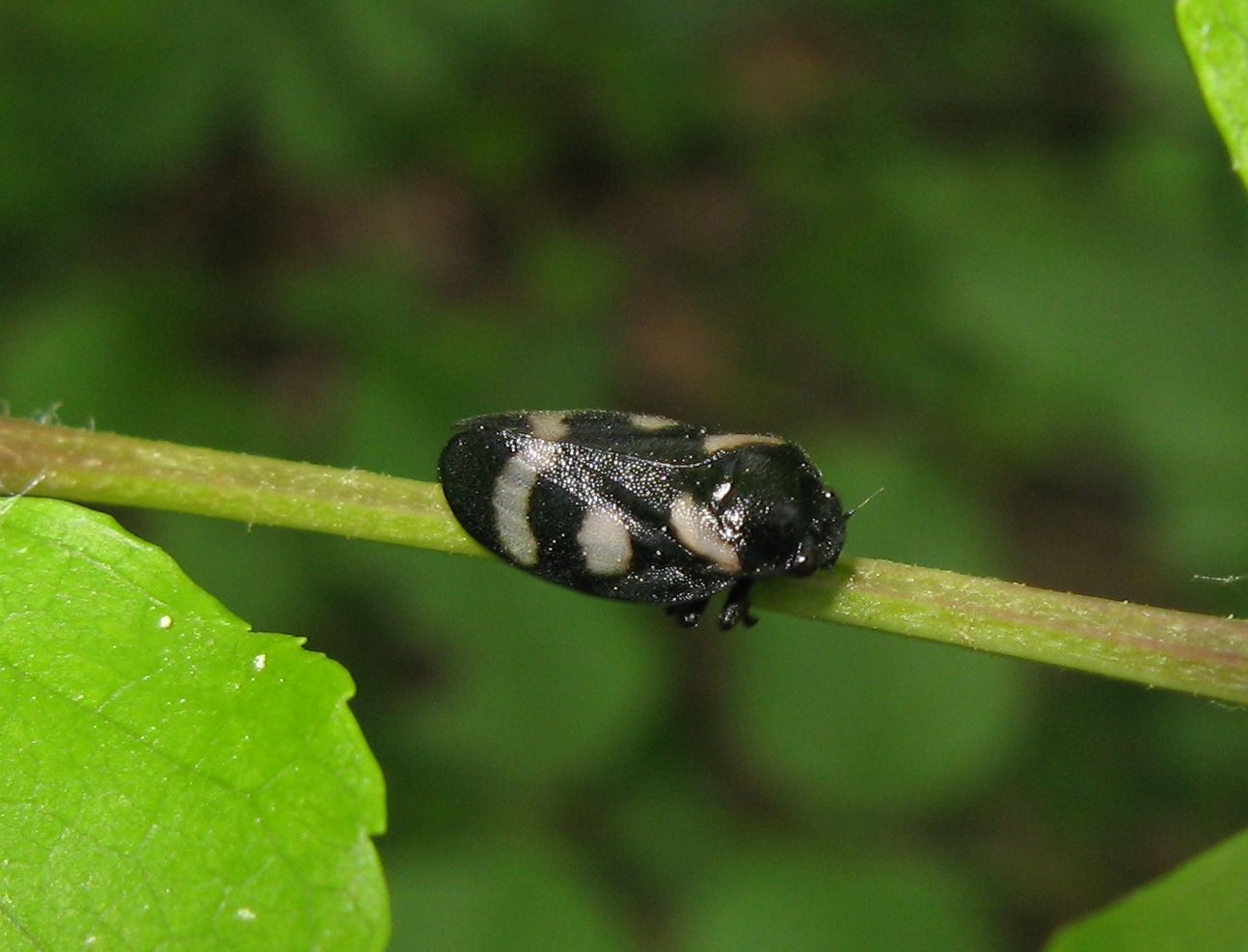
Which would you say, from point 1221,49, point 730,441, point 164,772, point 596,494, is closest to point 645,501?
point 596,494

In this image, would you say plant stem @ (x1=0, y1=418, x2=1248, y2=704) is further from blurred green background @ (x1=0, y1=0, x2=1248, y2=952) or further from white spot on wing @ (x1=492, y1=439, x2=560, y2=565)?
blurred green background @ (x1=0, y1=0, x2=1248, y2=952)

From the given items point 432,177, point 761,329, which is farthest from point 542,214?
point 761,329

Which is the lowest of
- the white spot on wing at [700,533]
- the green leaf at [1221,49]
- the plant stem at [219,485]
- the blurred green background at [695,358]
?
the blurred green background at [695,358]

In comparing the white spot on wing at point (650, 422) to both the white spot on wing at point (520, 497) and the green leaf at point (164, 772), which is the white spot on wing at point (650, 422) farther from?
the green leaf at point (164, 772)

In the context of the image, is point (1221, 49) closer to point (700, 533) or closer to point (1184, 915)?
point (700, 533)

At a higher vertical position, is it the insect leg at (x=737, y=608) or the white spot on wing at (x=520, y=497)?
the white spot on wing at (x=520, y=497)

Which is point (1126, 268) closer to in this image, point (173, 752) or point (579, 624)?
point (579, 624)

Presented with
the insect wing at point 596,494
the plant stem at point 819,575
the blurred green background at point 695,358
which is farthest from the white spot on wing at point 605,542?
the blurred green background at point 695,358
